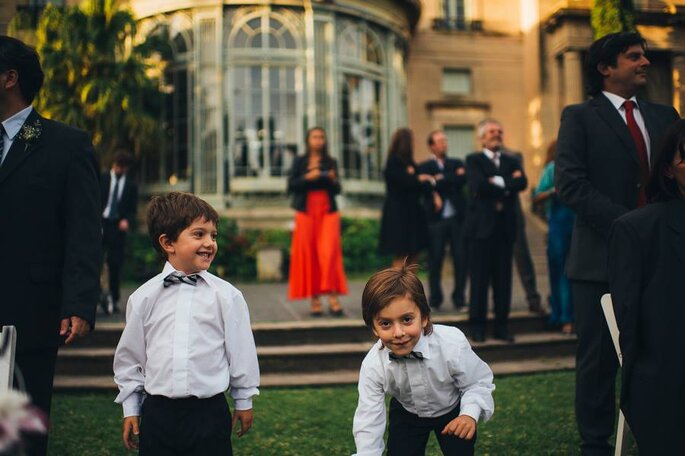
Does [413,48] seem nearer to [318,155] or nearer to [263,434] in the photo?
[318,155]

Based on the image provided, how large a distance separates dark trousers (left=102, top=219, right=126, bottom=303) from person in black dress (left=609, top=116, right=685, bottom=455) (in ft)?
22.8

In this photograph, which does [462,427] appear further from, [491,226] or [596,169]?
[491,226]

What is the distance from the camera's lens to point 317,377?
6277mm

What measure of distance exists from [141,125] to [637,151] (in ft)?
39.3

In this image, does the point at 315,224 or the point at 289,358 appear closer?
the point at 289,358

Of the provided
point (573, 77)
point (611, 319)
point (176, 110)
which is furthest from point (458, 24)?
point (611, 319)

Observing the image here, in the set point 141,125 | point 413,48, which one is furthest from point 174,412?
point 413,48

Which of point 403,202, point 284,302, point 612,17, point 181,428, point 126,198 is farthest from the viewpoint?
point 284,302

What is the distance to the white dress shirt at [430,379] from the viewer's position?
9.32 feet

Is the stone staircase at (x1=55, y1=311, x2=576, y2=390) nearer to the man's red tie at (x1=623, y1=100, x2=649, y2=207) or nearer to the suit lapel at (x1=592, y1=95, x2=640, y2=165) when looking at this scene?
the man's red tie at (x1=623, y1=100, x2=649, y2=207)

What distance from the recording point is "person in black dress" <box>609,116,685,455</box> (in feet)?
7.96

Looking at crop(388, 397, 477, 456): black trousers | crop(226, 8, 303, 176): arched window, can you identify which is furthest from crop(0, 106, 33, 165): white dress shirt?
crop(226, 8, 303, 176): arched window

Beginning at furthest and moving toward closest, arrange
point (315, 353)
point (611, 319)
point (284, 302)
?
point (284, 302) → point (315, 353) → point (611, 319)

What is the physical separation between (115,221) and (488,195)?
4.58 meters
